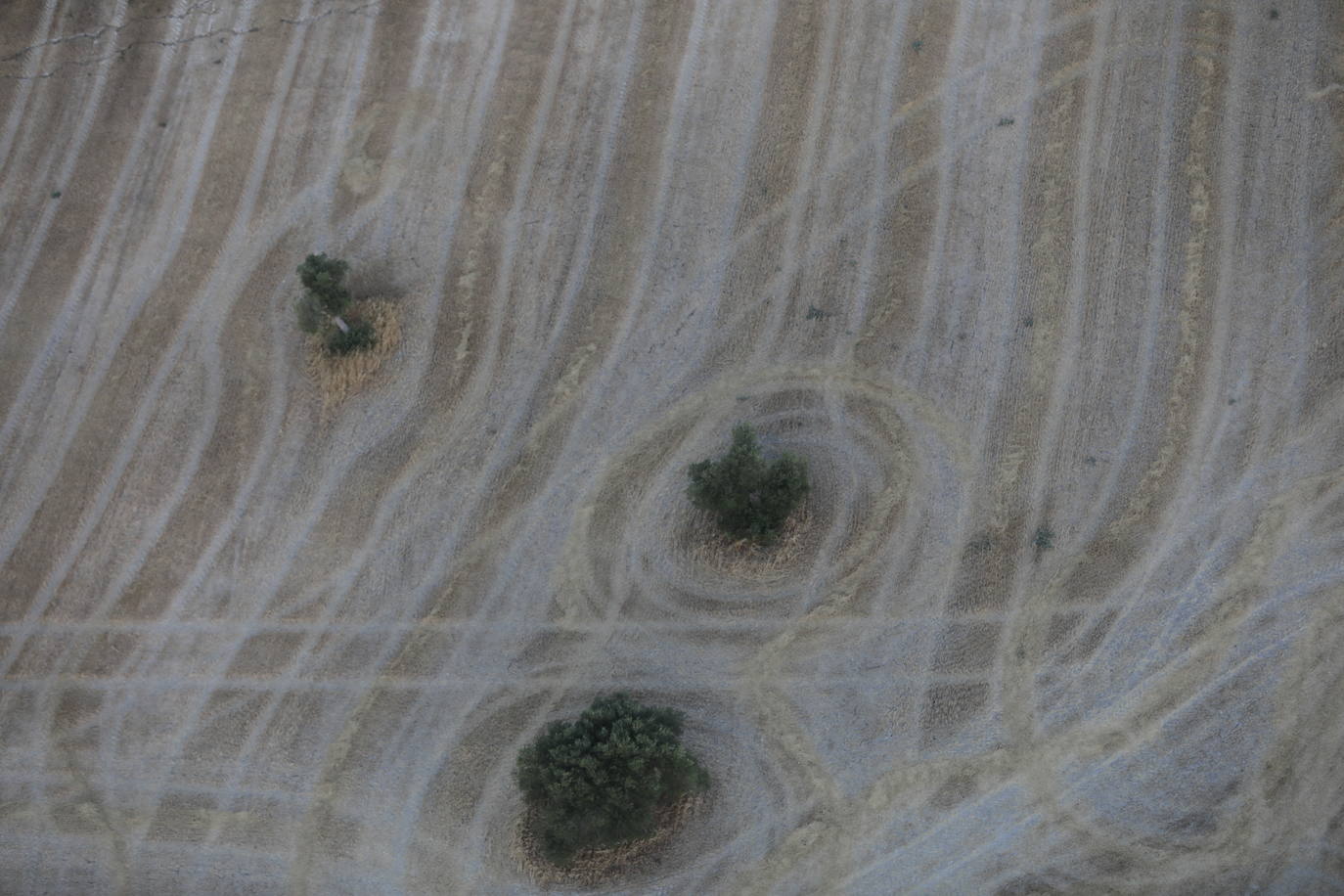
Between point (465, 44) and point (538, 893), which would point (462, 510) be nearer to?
point (538, 893)

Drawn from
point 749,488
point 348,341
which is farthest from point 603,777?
point 348,341

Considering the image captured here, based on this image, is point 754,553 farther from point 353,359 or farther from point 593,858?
point 353,359

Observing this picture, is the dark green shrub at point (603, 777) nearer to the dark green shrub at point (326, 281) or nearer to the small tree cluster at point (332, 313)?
the small tree cluster at point (332, 313)

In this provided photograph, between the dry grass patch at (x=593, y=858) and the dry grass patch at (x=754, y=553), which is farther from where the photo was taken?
the dry grass patch at (x=754, y=553)

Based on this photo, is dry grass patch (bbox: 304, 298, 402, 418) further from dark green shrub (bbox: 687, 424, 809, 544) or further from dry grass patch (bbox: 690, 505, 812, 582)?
dry grass patch (bbox: 690, 505, 812, 582)

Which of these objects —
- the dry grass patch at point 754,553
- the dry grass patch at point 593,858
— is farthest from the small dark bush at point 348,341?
the dry grass patch at point 593,858
